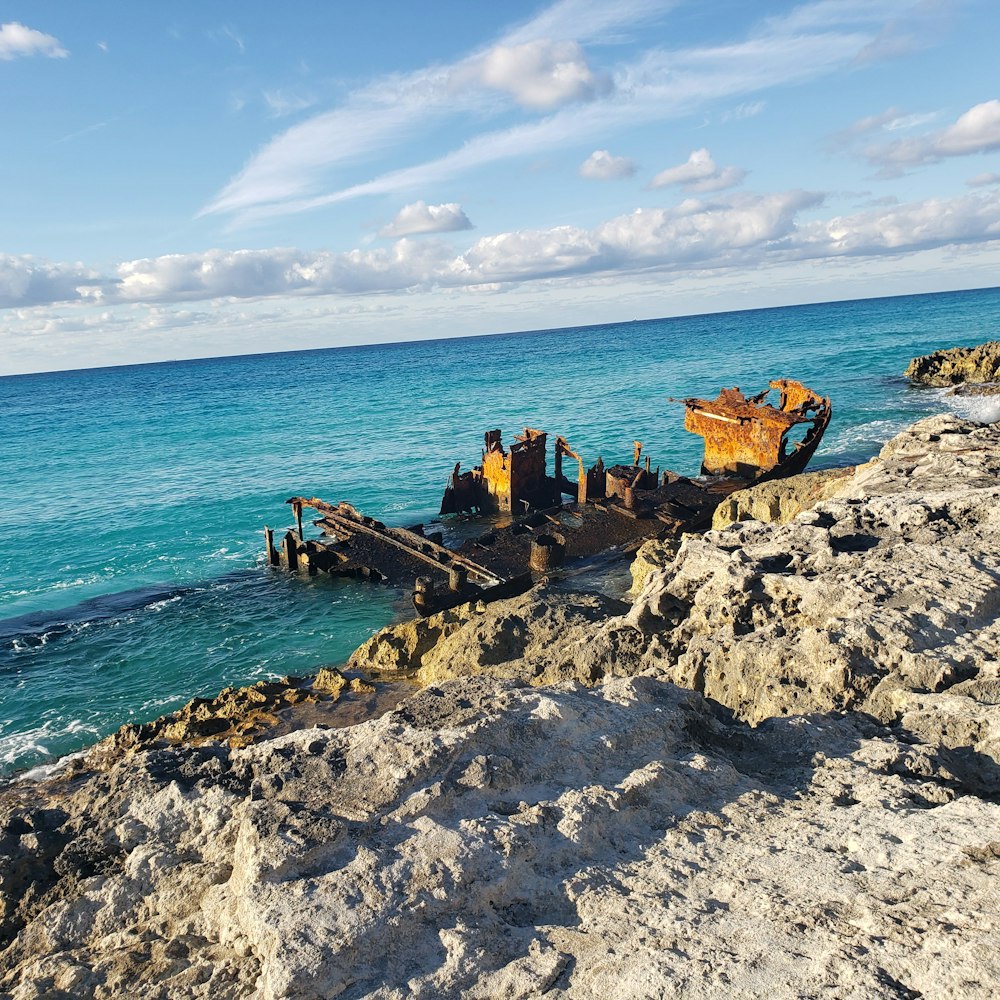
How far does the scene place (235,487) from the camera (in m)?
32.5

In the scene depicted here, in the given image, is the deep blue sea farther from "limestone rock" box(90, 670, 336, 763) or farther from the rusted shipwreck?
"limestone rock" box(90, 670, 336, 763)

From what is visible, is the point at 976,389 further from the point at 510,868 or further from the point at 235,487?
the point at 510,868

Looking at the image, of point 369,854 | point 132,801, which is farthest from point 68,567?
point 369,854

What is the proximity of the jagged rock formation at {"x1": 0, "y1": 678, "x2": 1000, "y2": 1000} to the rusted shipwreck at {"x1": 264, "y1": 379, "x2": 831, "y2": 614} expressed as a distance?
967cm

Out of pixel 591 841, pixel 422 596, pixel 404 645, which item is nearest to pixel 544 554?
pixel 422 596

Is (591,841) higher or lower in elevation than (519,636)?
higher

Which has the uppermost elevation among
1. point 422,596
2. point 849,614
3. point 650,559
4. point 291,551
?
point 849,614

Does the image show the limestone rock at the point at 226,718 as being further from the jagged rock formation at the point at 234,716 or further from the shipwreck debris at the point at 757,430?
the shipwreck debris at the point at 757,430

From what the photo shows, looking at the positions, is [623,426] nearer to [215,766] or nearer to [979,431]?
[979,431]

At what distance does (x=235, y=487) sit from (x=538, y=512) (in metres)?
17.5

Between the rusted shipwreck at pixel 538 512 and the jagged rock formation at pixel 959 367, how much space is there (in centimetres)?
2588

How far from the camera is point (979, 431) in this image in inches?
533

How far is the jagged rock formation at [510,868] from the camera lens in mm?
3334

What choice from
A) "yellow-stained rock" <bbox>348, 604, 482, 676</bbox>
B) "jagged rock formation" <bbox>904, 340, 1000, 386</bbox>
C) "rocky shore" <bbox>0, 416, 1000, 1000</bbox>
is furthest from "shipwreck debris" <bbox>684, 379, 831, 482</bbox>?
"jagged rock formation" <bbox>904, 340, 1000, 386</bbox>
